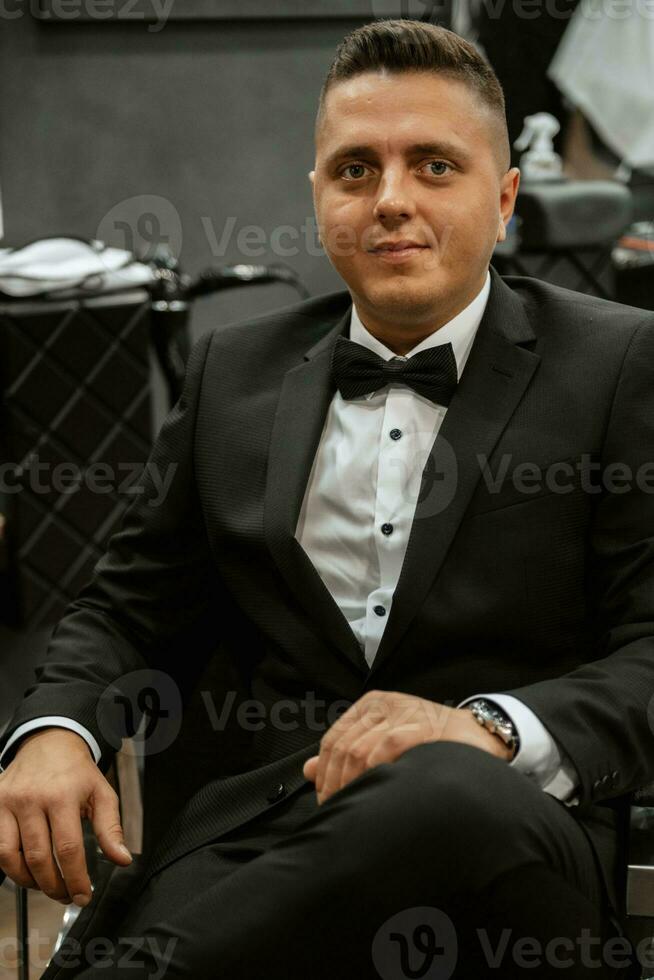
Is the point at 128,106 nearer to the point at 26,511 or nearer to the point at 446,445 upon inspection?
the point at 26,511

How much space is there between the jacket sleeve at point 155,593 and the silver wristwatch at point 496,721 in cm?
47

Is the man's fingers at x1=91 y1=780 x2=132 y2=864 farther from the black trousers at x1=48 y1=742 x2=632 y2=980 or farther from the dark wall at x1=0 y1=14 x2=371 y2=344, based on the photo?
the dark wall at x1=0 y1=14 x2=371 y2=344

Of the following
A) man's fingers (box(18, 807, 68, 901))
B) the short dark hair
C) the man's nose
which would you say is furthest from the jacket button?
the short dark hair

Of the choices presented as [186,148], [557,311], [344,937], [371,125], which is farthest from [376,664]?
[186,148]

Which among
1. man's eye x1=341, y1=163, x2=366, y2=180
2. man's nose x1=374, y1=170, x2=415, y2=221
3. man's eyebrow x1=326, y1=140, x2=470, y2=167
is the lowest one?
man's nose x1=374, y1=170, x2=415, y2=221

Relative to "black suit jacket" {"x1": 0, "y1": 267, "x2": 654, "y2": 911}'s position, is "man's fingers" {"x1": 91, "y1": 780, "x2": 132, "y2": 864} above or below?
below

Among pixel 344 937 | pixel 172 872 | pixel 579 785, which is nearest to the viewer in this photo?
pixel 344 937

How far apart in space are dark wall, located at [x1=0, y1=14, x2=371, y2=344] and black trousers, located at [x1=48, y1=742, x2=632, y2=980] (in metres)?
2.92

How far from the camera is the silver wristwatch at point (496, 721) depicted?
1197 mm

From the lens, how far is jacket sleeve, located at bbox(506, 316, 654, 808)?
1.23 m

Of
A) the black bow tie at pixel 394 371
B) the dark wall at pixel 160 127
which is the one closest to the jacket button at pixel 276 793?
the black bow tie at pixel 394 371

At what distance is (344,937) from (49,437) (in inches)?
89.5

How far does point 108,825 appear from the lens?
50.9 inches

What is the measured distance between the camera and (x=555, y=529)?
1422 mm
